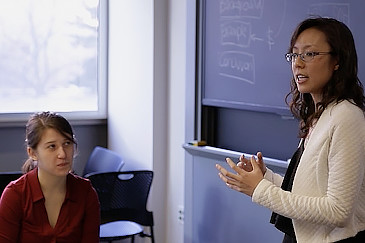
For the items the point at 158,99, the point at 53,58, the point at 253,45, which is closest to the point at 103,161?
the point at 158,99

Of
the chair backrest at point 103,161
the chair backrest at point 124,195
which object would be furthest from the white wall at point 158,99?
the chair backrest at point 124,195

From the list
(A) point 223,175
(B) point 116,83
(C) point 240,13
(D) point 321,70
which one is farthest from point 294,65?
(B) point 116,83

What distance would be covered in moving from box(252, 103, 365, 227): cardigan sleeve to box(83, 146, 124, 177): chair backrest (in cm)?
235

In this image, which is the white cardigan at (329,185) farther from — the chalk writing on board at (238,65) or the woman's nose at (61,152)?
the chalk writing on board at (238,65)

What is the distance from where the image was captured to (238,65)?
3268 mm

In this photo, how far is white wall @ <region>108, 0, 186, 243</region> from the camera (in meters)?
3.99

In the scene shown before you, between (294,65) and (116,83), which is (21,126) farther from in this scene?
(294,65)

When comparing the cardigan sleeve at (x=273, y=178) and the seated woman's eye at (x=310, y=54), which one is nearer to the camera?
the seated woman's eye at (x=310, y=54)

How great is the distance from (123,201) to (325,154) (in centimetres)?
217

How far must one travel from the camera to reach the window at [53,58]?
14.5 feet

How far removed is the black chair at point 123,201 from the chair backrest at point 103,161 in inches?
9.0

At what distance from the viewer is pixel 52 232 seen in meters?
2.46

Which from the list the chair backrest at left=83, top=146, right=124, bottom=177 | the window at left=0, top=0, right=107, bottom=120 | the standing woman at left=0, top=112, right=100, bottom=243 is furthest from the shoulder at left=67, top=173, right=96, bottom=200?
the window at left=0, top=0, right=107, bottom=120

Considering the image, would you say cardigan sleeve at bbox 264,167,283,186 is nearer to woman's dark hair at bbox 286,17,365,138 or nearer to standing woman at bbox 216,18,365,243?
standing woman at bbox 216,18,365,243
